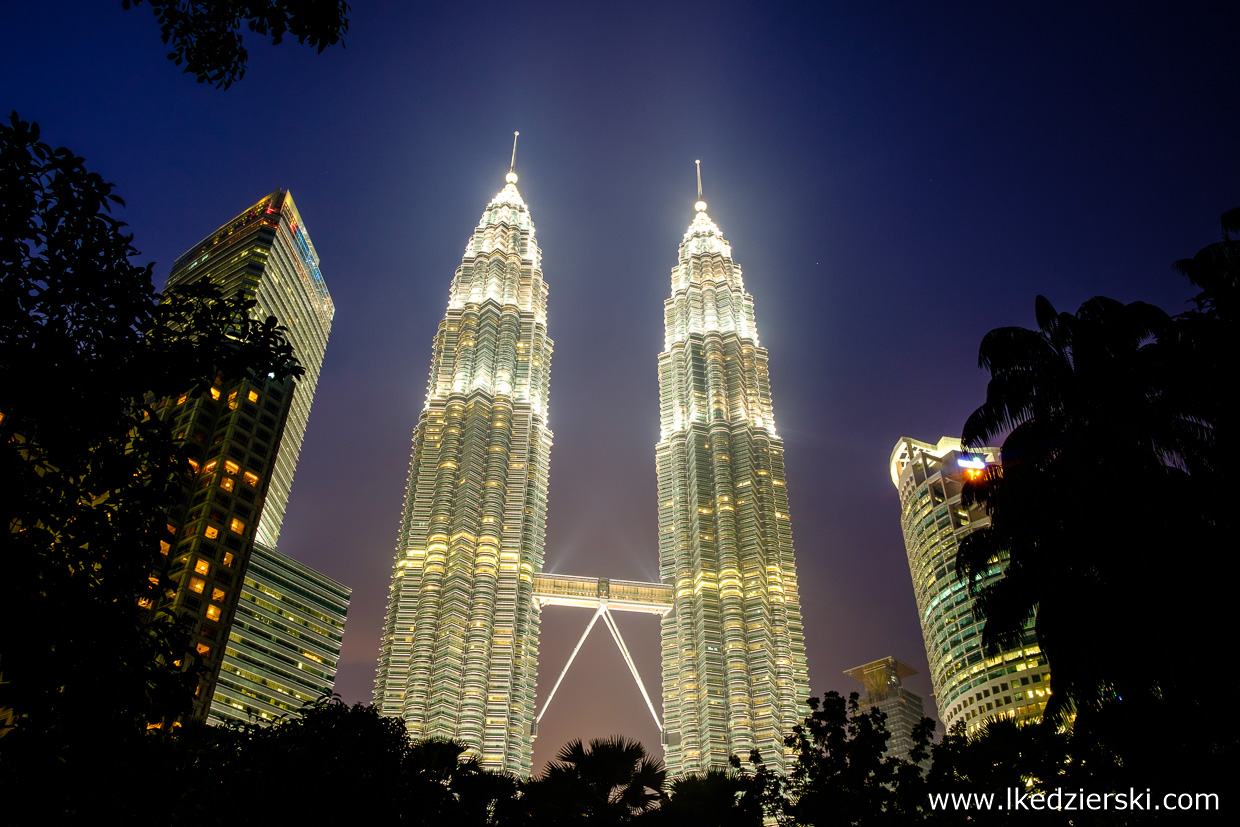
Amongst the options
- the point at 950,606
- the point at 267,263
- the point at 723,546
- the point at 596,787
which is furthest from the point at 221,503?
the point at 950,606

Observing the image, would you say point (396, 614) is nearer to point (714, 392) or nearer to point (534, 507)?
point (534, 507)

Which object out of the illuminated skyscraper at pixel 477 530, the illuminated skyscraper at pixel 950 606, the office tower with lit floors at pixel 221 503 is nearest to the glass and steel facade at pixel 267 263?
the illuminated skyscraper at pixel 477 530

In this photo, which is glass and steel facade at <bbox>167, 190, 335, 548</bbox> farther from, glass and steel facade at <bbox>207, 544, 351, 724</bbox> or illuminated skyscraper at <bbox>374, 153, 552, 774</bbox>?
illuminated skyscraper at <bbox>374, 153, 552, 774</bbox>

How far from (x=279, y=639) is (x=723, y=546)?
8043 cm

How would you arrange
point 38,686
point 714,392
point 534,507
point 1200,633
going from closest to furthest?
point 38,686 → point 1200,633 → point 534,507 → point 714,392

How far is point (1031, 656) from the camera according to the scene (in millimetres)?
148500

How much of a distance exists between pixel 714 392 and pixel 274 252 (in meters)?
92.4

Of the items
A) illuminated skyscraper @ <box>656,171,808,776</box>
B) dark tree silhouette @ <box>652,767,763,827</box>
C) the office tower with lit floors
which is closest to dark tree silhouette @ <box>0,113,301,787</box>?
dark tree silhouette @ <box>652,767,763,827</box>

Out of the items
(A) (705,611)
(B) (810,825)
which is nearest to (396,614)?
(A) (705,611)

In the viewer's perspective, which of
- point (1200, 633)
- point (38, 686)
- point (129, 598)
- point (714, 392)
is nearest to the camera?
point (38, 686)

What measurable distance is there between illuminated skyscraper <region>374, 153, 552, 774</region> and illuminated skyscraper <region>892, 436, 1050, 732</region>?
238 feet

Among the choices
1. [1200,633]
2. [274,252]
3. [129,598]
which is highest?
[274,252]

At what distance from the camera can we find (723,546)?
15225 cm

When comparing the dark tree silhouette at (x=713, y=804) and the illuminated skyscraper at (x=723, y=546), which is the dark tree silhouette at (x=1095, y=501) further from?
the illuminated skyscraper at (x=723, y=546)
